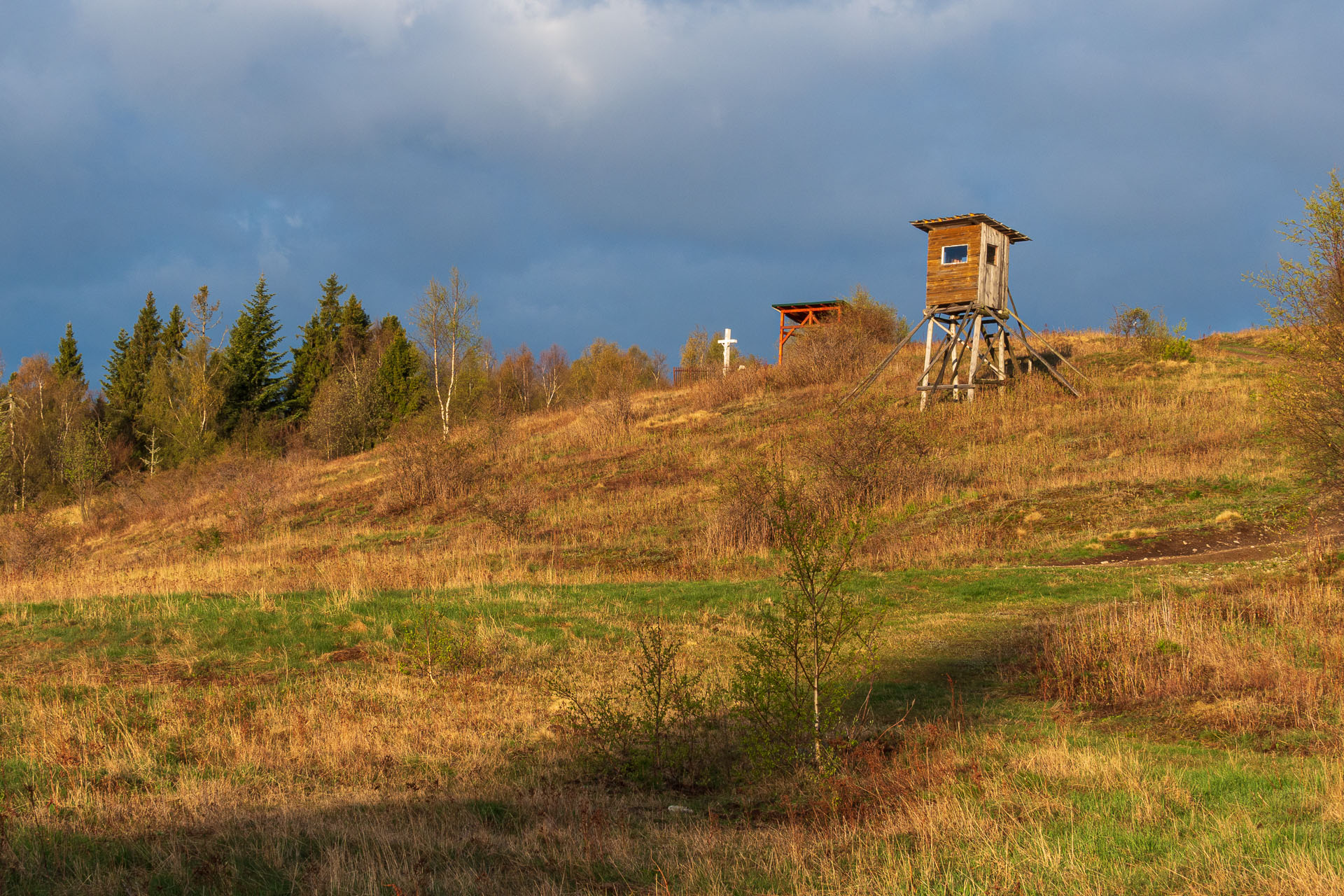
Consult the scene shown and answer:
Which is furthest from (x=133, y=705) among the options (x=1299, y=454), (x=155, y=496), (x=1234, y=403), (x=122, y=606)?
(x=155, y=496)

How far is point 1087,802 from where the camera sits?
20.3 feet

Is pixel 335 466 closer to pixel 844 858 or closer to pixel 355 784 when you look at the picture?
pixel 355 784

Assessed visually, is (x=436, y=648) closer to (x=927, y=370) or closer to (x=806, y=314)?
(x=927, y=370)

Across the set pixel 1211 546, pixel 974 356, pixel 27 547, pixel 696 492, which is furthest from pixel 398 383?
pixel 1211 546

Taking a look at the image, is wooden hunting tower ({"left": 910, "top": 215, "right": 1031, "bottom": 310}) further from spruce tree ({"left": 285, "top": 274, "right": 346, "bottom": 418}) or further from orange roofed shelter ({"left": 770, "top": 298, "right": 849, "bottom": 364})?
spruce tree ({"left": 285, "top": 274, "right": 346, "bottom": 418})

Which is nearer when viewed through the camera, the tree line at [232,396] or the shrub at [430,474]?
the shrub at [430,474]

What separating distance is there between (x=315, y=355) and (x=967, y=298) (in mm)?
44348

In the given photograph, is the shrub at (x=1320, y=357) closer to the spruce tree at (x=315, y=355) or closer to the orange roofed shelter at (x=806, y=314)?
the orange roofed shelter at (x=806, y=314)

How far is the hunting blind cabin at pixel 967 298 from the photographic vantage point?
33406 mm

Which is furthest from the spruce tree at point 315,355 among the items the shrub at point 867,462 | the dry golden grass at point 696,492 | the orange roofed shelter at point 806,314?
the shrub at point 867,462

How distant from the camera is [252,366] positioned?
6031 cm

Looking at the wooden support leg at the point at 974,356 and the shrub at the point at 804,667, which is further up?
the wooden support leg at the point at 974,356

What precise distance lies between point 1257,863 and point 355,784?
6.09 metres

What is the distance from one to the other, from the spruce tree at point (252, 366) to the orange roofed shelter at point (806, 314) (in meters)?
33.8
